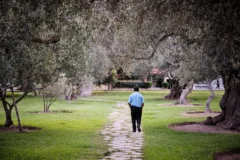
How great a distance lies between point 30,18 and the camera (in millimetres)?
10664

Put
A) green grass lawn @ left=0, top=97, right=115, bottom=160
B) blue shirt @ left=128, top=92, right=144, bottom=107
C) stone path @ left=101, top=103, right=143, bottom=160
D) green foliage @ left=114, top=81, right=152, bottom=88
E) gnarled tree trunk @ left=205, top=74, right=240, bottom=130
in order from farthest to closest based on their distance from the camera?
green foliage @ left=114, top=81, right=152, bottom=88 → gnarled tree trunk @ left=205, top=74, right=240, bottom=130 → blue shirt @ left=128, top=92, right=144, bottom=107 → green grass lawn @ left=0, top=97, right=115, bottom=160 → stone path @ left=101, top=103, right=143, bottom=160

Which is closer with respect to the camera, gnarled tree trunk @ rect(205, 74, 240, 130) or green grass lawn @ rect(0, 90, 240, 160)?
green grass lawn @ rect(0, 90, 240, 160)

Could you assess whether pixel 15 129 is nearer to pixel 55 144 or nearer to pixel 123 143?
pixel 55 144

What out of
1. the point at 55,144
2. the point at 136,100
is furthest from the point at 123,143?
the point at 136,100

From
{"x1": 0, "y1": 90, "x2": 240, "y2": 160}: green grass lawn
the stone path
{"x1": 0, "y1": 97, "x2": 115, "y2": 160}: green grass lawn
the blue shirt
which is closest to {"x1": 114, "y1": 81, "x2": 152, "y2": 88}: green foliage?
{"x1": 0, "y1": 97, "x2": 115, "y2": 160}: green grass lawn

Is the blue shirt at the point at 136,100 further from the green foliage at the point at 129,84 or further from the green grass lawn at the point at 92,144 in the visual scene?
the green foliage at the point at 129,84

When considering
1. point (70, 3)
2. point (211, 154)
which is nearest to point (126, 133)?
point (211, 154)

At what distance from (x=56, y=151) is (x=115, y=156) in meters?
2.20

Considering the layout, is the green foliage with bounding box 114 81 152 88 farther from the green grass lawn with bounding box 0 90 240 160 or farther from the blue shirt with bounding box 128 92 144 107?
the blue shirt with bounding box 128 92 144 107

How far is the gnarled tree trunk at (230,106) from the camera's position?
17.7 metres

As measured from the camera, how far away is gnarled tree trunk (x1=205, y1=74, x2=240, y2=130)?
695 inches

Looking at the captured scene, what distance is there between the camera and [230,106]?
18.3m

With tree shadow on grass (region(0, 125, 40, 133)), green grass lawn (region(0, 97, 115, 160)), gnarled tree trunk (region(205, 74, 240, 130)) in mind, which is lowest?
tree shadow on grass (region(0, 125, 40, 133))

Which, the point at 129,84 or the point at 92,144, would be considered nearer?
the point at 92,144
